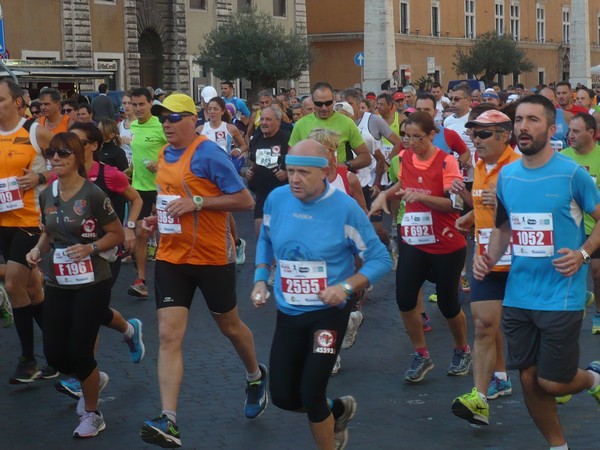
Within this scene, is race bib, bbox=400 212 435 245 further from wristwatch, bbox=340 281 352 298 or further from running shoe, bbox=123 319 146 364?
wristwatch, bbox=340 281 352 298

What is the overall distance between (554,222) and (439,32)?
57.9 metres

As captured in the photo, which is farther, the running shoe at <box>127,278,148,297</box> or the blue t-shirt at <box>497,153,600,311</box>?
the running shoe at <box>127,278,148,297</box>

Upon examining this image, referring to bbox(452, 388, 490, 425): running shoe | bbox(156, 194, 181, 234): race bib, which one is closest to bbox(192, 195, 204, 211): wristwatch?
bbox(156, 194, 181, 234): race bib

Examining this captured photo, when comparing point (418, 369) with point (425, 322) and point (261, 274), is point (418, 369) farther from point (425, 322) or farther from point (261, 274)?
point (261, 274)

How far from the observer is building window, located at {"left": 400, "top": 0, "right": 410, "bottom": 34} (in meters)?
58.8

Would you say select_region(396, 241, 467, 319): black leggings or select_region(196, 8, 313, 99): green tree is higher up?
select_region(196, 8, 313, 99): green tree

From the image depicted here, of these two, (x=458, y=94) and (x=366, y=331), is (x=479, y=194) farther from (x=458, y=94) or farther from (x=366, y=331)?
(x=458, y=94)

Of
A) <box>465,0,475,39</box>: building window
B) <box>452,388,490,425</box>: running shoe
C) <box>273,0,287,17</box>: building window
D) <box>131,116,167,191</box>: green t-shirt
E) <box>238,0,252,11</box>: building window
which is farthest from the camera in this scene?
<box>465,0,475,39</box>: building window

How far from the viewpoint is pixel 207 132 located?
1564cm

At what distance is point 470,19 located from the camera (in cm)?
6650

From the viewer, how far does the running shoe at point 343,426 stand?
20.5 ft

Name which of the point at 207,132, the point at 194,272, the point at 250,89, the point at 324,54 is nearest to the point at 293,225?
the point at 194,272

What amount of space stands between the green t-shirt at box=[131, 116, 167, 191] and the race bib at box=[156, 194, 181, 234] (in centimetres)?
533

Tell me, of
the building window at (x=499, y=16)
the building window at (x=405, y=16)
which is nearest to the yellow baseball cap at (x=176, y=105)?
the building window at (x=405, y=16)
